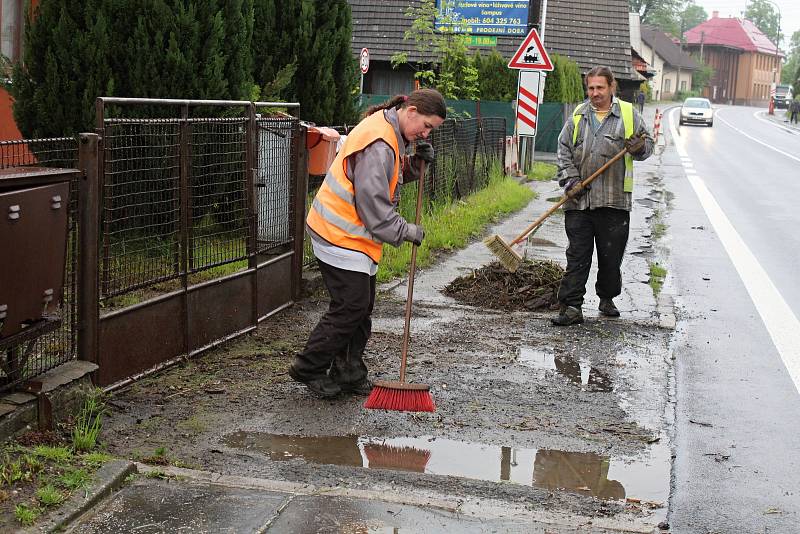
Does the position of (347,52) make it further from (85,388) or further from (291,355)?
(85,388)

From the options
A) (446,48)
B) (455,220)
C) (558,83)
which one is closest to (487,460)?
(455,220)

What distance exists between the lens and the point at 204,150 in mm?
6738

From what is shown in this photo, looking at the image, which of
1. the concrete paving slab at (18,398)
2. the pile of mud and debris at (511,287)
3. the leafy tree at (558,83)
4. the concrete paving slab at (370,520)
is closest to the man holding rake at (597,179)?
the pile of mud and debris at (511,287)

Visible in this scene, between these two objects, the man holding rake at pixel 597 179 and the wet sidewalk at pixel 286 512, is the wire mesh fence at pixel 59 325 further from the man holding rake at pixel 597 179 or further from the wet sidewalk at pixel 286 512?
the man holding rake at pixel 597 179

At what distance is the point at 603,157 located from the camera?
Answer: 327 inches

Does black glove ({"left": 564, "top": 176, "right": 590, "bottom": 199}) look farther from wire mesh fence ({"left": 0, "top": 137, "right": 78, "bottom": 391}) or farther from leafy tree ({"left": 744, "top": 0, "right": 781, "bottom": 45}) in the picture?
leafy tree ({"left": 744, "top": 0, "right": 781, "bottom": 45})

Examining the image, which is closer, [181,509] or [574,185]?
[181,509]

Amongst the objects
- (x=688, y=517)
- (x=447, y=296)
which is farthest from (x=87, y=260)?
(x=447, y=296)

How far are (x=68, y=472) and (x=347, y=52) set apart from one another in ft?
33.5

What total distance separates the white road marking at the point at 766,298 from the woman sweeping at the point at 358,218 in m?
2.93

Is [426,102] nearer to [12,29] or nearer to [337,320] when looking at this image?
[337,320]

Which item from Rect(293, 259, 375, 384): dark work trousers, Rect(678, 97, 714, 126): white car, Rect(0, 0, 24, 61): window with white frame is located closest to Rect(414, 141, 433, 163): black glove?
Result: Rect(293, 259, 375, 384): dark work trousers

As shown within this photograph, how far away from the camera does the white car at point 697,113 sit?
56.2 m

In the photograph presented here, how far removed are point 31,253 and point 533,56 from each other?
1726 centimetres
